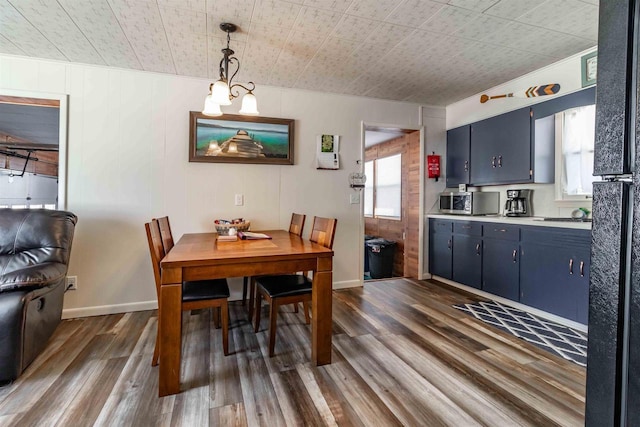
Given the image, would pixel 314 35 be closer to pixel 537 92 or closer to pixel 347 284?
pixel 537 92

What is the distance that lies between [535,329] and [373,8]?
9.32 ft

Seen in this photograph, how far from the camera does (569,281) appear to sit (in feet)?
8.43

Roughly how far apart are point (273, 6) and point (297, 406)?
248 cm

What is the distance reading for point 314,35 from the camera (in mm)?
2385

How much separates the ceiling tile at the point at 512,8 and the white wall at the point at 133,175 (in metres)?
2.05

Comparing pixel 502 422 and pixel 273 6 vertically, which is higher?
pixel 273 6

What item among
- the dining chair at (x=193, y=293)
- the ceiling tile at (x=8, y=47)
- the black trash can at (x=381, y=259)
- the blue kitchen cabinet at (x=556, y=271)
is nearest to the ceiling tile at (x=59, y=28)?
the ceiling tile at (x=8, y=47)

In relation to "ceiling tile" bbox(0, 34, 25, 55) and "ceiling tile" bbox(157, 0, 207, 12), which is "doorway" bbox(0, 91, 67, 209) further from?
"ceiling tile" bbox(157, 0, 207, 12)

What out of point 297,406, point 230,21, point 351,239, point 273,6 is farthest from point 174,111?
point 297,406

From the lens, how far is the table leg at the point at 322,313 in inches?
77.9

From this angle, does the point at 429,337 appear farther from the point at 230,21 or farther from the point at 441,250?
the point at 230,21

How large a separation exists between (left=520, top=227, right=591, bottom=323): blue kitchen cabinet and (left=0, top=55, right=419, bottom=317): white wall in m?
2.49

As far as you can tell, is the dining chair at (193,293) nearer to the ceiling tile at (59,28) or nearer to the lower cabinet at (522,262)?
the ceiling tile at (59,28)

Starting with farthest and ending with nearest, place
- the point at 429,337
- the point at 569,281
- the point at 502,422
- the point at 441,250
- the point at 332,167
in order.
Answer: the point at 441,250, the point at 332,167, the point at 569,281, the point at 429,337, the point at 502,422
